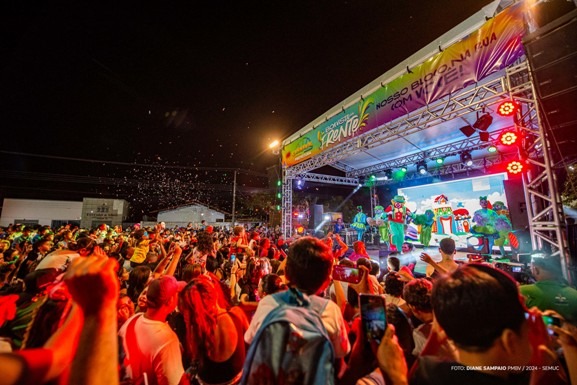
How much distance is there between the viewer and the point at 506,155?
938 cm

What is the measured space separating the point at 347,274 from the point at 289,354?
113 cm

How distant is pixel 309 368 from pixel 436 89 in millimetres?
7113

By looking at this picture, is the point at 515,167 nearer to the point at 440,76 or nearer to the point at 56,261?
the point at 440,76

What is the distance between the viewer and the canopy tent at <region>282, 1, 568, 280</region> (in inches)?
183

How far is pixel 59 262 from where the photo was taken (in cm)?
306

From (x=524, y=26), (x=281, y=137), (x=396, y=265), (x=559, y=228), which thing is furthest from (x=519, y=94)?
(x=281, y=137)

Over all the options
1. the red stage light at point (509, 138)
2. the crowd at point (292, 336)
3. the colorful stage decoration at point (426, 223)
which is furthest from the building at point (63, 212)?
the red stage light at point (509, 138)

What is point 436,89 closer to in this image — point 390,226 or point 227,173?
point 390,226

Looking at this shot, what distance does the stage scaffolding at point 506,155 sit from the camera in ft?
14.0

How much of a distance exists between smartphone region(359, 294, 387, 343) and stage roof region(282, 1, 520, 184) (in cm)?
621

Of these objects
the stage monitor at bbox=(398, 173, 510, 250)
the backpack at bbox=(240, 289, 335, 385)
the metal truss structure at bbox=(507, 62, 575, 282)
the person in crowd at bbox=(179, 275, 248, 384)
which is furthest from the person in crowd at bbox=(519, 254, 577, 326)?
the stage monitor at bbox=(398, 173, 510, 250)

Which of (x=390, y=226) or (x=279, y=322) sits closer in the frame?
(x=279, y=322)

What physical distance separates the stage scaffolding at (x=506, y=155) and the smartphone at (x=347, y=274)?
15.5 ft

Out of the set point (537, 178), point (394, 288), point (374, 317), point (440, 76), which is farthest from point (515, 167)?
point (374, 317)
